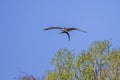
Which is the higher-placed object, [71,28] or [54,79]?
[71,28]

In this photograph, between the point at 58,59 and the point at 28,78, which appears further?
the point at 28,78

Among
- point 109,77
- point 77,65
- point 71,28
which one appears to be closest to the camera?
point 71,28

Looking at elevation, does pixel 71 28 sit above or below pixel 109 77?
above

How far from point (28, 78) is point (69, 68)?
976cm

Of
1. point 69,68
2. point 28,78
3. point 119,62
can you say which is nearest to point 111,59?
point 119,62

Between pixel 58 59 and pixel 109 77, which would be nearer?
pixel 109 77

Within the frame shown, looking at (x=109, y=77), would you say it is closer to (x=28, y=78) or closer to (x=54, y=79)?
(x=54, y=79)

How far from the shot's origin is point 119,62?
158ft

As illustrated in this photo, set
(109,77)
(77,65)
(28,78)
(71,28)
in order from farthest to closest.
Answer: (28,78) → (77,65) → (109,77) → (71,28)

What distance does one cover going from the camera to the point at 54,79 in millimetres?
51344

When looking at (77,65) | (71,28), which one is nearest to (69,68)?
(77,65)

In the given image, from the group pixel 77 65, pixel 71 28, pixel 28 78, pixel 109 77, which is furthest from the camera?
pixel 28 78

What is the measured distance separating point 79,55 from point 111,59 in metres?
3.68

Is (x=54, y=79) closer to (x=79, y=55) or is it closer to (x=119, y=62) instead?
(x=79, y=55)
